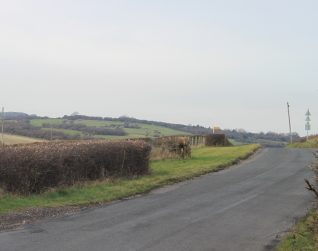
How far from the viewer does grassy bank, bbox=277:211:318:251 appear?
9.31 metres

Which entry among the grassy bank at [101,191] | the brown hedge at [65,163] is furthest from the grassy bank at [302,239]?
the brown hedge at [65,163]

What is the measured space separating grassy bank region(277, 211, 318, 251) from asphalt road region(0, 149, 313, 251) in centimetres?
33

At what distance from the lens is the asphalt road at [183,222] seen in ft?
32.4

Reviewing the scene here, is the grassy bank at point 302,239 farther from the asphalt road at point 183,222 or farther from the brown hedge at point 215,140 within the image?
the brown hedge at point 215,140

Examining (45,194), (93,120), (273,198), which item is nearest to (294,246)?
(273,198)

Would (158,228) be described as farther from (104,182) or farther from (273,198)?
(104,182)

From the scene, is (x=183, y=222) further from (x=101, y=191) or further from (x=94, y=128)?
(x=94, y=128)

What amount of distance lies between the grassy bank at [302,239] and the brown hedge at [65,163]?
26.4 ft

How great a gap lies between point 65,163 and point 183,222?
267 inches

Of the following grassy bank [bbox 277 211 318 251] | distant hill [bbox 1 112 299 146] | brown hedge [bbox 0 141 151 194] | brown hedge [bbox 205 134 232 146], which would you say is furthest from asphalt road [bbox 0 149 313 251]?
brown hedge [bbox 205 134 232 146]

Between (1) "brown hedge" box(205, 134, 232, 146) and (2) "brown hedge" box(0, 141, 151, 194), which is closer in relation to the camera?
(2) "brown hedge" box(0, 141, 151, 194)

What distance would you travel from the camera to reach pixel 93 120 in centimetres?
6938

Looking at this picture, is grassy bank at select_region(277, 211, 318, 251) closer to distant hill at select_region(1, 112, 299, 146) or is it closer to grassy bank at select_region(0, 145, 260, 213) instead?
grassy bank at select_region(0, 145, 260, 213)

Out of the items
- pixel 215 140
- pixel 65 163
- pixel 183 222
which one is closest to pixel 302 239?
pixel 183 222
